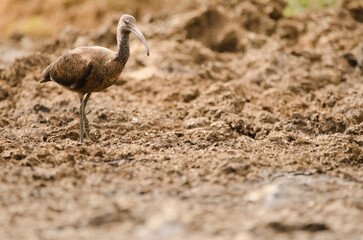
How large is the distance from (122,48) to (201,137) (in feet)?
5.08

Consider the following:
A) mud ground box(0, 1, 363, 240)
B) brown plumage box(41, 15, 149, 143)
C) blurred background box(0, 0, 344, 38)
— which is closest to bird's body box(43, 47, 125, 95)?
brown plumage box(41, 15, 149, 143)

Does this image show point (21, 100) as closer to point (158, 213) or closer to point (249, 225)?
point (158, 213)

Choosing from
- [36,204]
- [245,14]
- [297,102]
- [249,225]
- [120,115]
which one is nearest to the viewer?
[249,225]

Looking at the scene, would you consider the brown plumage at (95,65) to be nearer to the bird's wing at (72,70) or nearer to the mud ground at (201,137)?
→ the bird's wing at (72,70)

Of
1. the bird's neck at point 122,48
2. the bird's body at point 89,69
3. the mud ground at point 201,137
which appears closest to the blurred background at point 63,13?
the mud ground at point 201,137

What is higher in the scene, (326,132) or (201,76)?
(201,76)

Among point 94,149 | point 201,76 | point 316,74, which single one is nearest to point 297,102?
point 316,74

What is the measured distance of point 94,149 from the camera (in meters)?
5.21

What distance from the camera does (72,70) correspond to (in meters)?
5.93

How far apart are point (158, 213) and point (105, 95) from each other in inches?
201

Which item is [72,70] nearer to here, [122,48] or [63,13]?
[122,48]

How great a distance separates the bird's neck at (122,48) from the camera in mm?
5812

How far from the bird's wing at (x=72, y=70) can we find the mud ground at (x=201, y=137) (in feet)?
2.43

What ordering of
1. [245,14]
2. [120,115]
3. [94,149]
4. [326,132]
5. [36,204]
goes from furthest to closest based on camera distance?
[245,14] < [120,115] < [326,132] < [94,149] < [36,204]
